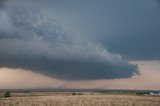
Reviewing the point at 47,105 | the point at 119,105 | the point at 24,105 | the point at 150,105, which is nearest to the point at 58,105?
the point at 47,105

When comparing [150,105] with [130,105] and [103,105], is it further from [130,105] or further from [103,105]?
[103,105]

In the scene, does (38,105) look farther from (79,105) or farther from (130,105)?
(130,105)

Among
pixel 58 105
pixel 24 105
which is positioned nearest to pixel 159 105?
pixel 58 105

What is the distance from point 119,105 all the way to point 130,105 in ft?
4.91

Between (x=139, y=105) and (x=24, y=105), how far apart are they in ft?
47.3

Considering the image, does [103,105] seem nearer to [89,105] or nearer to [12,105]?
[89,105]

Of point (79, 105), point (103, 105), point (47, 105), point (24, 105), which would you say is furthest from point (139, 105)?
point (24, 105)

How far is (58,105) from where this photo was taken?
4578cm

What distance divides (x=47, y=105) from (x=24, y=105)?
9.88 ft

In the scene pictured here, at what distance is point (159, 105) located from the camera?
151ft

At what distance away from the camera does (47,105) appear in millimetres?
45781

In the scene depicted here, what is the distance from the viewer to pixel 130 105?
150 feet

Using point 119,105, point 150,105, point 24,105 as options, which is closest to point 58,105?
point 24,105

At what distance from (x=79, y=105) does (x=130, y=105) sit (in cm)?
664
